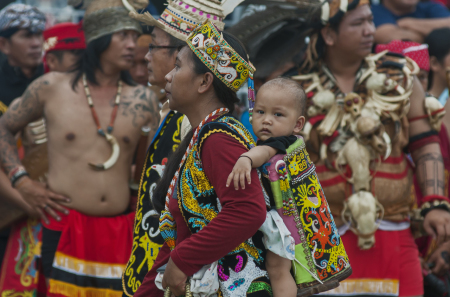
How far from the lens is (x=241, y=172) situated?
79.3 inches

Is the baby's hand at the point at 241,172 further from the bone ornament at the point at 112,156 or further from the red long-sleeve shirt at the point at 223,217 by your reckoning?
the bone ornament at the point at 112,156

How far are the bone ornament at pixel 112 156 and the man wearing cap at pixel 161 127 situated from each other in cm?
109

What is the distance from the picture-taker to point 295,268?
222 centimetres

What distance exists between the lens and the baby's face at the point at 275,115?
240 cm

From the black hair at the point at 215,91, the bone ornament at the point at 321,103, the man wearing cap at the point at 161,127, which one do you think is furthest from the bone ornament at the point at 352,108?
the black hair at the point at 215,91

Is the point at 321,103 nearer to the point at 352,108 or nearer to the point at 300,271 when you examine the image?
the point at 352,108

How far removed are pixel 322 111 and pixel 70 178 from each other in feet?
6.07

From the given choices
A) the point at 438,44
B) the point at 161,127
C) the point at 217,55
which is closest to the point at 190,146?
the point at 217,55

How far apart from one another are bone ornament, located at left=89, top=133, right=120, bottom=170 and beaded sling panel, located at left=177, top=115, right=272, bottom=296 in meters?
2.08

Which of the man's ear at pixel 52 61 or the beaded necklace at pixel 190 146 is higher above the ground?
the beaded necklace at pixel 190 146

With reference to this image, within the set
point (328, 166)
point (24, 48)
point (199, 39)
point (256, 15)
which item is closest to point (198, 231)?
point (199, 39)

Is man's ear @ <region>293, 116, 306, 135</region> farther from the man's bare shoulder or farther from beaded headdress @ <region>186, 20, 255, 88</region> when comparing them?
the man's bare shoulder

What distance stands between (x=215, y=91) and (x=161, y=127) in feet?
2.91

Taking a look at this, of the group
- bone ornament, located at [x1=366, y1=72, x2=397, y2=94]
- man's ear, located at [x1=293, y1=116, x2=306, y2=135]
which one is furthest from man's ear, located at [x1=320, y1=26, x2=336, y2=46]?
man's ear, located at [x1=293, y1=116, x2=306, y2=135]
